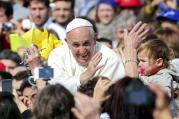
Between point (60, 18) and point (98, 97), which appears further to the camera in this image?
point (60, 18)

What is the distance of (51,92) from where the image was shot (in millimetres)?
5953

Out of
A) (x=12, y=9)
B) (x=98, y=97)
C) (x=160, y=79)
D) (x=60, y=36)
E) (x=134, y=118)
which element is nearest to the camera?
(x=134, y=118)

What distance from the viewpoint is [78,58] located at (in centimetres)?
853

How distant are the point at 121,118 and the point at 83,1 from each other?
31.2ft

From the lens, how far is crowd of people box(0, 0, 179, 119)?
5.84m

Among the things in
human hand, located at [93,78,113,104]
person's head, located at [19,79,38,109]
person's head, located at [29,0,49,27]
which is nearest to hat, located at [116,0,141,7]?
person's head, located at [29,0,49,27]

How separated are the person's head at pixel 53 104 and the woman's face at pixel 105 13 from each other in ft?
27.5

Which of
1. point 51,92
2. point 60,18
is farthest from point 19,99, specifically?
point 60,18

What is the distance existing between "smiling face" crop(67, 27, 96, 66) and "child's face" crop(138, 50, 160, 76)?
1.74ft

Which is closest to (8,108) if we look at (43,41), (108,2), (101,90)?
(101,90)

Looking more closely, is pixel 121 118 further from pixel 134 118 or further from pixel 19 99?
pixel 19 99

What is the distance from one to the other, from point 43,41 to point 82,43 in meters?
1.36

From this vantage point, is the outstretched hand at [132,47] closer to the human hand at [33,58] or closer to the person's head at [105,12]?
the human hand at [33,58]

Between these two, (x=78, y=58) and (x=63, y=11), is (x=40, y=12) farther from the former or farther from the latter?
(x=78, y=58)
